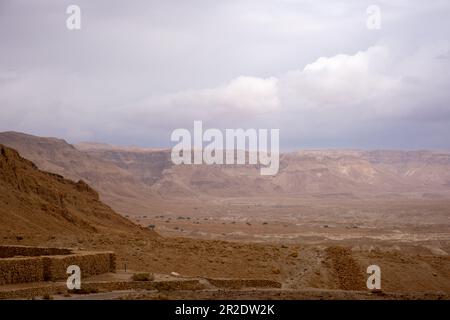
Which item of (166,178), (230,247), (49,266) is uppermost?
(49,266)

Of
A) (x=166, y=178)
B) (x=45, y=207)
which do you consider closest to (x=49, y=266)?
(x=45, y=207)

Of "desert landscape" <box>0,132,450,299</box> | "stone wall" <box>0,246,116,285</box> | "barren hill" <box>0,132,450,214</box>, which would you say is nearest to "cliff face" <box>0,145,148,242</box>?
"desert landscape" <box>0,132,450,299</box>

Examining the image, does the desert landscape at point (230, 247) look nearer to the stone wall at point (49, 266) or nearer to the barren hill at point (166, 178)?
the stone wall at point (49, 266)

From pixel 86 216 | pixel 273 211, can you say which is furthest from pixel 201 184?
pixel 86 216

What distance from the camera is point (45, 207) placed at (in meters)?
38.4

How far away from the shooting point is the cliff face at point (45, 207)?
34.1m

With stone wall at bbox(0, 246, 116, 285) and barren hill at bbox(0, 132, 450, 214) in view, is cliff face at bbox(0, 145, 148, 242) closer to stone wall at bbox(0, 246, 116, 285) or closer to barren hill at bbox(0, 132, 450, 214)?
stone wall at bbox(0, 246, 116, 285)

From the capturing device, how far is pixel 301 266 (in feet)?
90.5

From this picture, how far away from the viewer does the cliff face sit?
3409 cm

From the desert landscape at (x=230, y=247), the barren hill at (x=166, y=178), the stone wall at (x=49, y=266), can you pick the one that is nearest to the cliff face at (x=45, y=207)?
the desert landscape at (x=230, y=247)

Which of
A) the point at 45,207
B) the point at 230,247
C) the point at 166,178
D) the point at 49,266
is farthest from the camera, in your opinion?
the point at 166,178

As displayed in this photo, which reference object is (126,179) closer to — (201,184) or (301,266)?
(201,184)

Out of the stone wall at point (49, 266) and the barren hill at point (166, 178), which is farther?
the barren hill at point (166, 178)

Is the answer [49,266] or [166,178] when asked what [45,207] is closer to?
[49,266]
